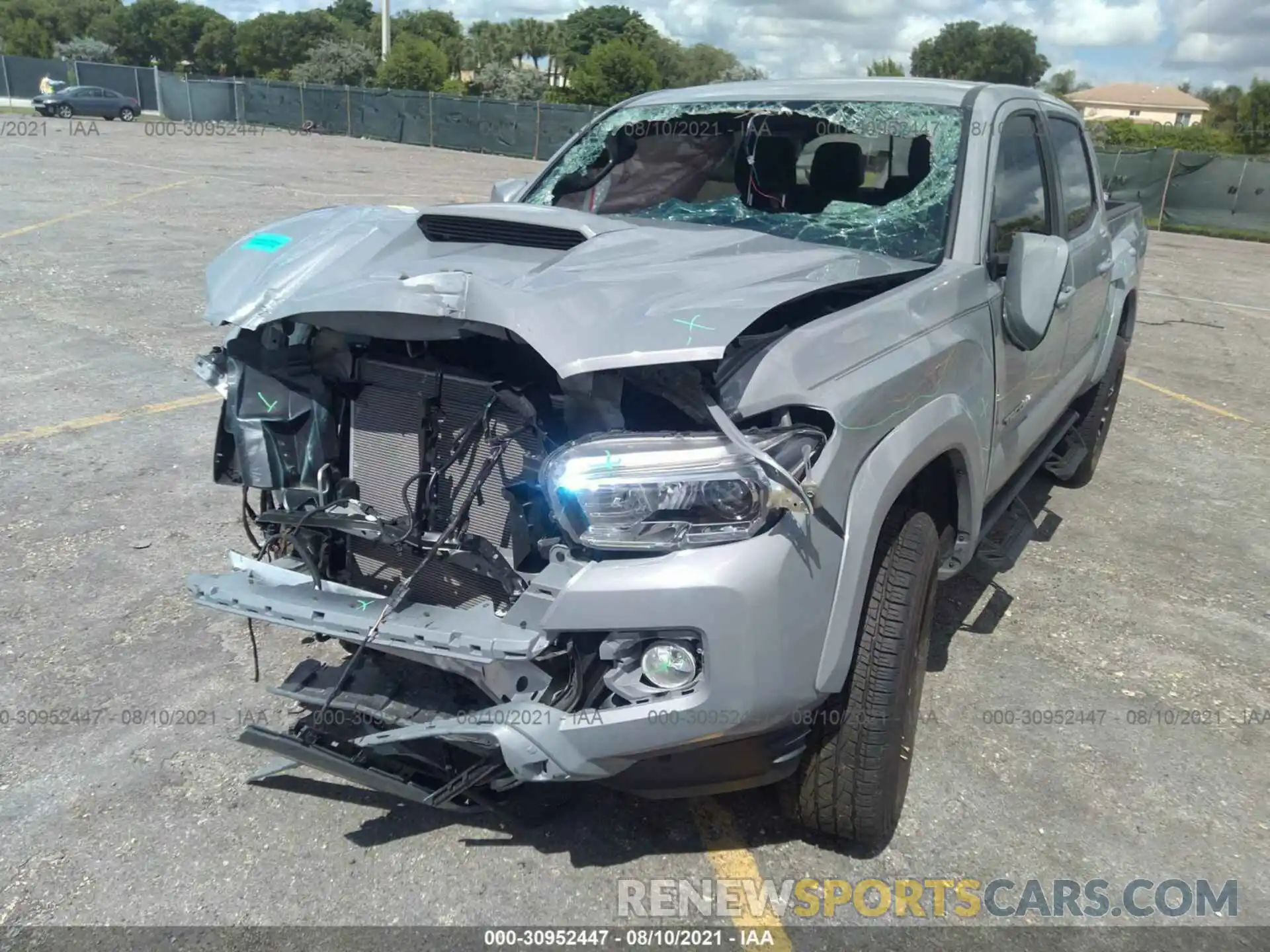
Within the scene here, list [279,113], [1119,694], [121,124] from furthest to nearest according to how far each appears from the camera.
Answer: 1. [279,113]
2. [121,124]
3. [1119,694]

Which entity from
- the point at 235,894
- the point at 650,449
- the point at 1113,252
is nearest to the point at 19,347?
the point at 235,894

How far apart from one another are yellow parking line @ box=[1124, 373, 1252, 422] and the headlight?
6414mm

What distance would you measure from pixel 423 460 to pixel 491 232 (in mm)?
825

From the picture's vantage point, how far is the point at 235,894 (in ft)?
8.02

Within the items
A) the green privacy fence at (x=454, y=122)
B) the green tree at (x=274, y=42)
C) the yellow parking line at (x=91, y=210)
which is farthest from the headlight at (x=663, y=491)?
the green tree at (x=274, y=42)

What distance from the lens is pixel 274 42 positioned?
3194 inches

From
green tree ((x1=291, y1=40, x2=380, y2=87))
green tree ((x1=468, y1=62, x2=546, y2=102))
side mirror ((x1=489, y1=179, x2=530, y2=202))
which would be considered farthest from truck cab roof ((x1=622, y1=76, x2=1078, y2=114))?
green tree ((x1=291, y1=40, x2=380, y2=87))

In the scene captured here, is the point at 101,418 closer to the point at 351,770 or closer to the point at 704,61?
the point at 351,770

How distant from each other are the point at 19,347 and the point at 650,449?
6.51m

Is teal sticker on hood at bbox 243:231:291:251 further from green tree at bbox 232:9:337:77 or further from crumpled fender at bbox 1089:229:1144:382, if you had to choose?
green tree at bbox 232:9:337:77


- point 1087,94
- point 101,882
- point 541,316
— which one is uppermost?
point 1087,94

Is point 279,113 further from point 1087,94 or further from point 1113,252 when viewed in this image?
point 1087,94

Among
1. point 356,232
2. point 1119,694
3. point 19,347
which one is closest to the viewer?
point 356,232

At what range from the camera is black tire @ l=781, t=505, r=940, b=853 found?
8.01ft
